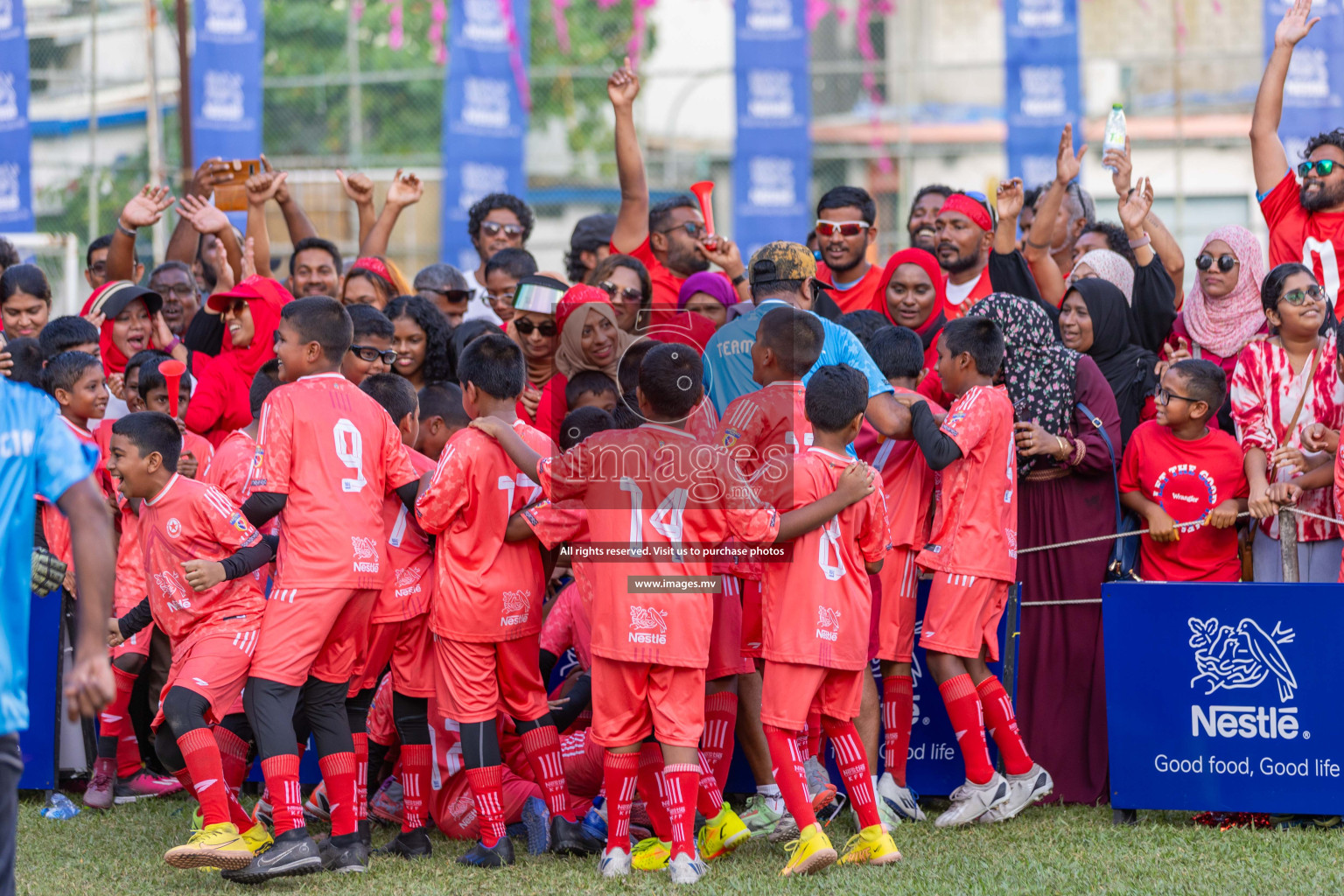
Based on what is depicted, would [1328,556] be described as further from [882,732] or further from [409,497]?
[409,497]

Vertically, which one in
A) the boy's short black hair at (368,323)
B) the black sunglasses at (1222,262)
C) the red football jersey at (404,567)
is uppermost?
the black sunglasses at (1222,262)

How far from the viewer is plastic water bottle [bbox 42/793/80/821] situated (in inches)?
239

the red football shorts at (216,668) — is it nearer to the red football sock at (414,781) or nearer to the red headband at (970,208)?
the red football sock at (414,781)

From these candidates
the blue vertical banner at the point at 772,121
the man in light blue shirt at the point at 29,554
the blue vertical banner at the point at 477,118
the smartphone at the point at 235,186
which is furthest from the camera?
the blue vertical banner at the point at 477,118

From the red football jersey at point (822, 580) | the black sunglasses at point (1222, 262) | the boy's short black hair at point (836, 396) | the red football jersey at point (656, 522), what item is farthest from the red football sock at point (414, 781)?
the black sunglasses at point (1222, 262)

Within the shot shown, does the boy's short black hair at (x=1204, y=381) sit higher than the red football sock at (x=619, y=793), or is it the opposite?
the boy's short black hair at (x=1204, y=381)

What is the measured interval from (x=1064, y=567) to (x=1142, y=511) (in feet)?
1.39

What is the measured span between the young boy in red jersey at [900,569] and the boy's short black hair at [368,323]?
7.08 feet

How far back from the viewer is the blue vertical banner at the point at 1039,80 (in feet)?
46.5

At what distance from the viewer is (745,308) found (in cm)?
622

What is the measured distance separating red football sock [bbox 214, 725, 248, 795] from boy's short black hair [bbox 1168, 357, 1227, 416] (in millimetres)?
4140

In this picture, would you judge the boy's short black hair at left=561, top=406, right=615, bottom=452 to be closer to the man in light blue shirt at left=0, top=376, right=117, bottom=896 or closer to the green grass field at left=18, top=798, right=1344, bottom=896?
the green grass field at left=18, top=798, right=1344, bottom=896

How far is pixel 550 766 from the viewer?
531 centimetres

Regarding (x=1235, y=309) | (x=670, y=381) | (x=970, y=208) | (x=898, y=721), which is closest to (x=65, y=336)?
(x=670, y=381)
